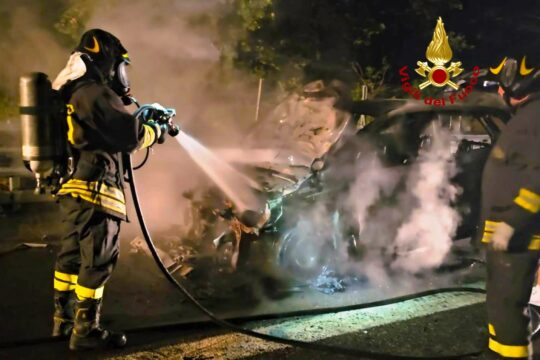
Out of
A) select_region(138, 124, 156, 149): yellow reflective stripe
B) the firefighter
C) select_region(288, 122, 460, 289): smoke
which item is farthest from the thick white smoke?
the firefighter

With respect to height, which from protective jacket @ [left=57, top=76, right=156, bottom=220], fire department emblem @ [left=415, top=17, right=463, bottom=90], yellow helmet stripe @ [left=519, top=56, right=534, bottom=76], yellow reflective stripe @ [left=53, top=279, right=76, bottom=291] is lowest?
yellow reflective stripe @ [left=53, top=279, right=76, bottom=291]

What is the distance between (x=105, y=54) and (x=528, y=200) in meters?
2.79

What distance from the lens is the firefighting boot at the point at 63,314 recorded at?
3365mm

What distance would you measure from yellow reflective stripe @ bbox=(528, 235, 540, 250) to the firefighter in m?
2.46

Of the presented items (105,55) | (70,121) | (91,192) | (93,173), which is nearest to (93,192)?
(91,192)

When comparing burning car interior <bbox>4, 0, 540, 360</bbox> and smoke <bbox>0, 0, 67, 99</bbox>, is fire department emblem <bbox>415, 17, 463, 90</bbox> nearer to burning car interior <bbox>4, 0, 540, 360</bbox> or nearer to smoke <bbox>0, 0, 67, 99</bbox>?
burning car interior <bbox>4, 0, 540, 360</bbox>

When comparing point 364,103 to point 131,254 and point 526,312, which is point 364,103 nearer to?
point 526,312

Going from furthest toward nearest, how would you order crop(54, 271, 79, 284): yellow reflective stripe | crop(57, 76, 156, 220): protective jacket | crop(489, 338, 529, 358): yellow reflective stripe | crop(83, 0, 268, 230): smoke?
crop(83, 0, 268, 230): smoke
crop(54, 271, 79, 284): yellow reflective stripe
crop(57, 76, 156, 220): protective jacket
crop(489, 338, 529, 358): yellow reflective stripe

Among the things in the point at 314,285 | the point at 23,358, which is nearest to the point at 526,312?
the point at 314,285

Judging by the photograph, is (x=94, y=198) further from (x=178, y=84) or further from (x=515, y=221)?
(x=178, y=84)

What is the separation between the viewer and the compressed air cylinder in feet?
9.62

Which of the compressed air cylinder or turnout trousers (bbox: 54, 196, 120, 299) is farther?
turnout trousers (bbox: 54, 196, 120, 299)

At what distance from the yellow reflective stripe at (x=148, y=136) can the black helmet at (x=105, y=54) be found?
423 millimetres

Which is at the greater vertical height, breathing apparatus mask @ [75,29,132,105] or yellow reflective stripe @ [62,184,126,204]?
breathing apparatus mask @ [75,29,132,105]
